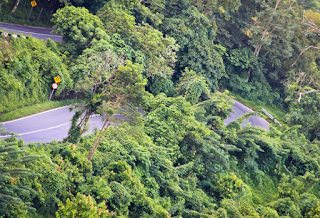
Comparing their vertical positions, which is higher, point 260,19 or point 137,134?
point 260,19

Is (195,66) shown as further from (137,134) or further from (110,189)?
(110,189)

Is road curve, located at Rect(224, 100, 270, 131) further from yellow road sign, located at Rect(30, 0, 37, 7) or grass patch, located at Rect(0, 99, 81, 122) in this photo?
yellow road sign, located at Rect(30, 0, 37, 7)

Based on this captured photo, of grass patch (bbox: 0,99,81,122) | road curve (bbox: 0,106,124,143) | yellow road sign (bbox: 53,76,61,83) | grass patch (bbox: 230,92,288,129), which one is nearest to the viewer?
road curve (bbox: 0,106,124,143)

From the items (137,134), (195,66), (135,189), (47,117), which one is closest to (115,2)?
(195,66)

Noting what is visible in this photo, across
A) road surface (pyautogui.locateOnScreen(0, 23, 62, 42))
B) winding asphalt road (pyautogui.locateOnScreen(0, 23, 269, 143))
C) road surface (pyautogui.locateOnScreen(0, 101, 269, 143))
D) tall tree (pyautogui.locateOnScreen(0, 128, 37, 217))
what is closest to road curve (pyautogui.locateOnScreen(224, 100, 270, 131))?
winding asphalt road (pyautogui.locateOnScreen(0, 23, 269, 143))

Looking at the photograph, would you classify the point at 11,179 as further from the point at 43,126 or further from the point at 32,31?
the point at 32,31

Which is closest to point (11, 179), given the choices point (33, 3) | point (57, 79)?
point (57, 79)
